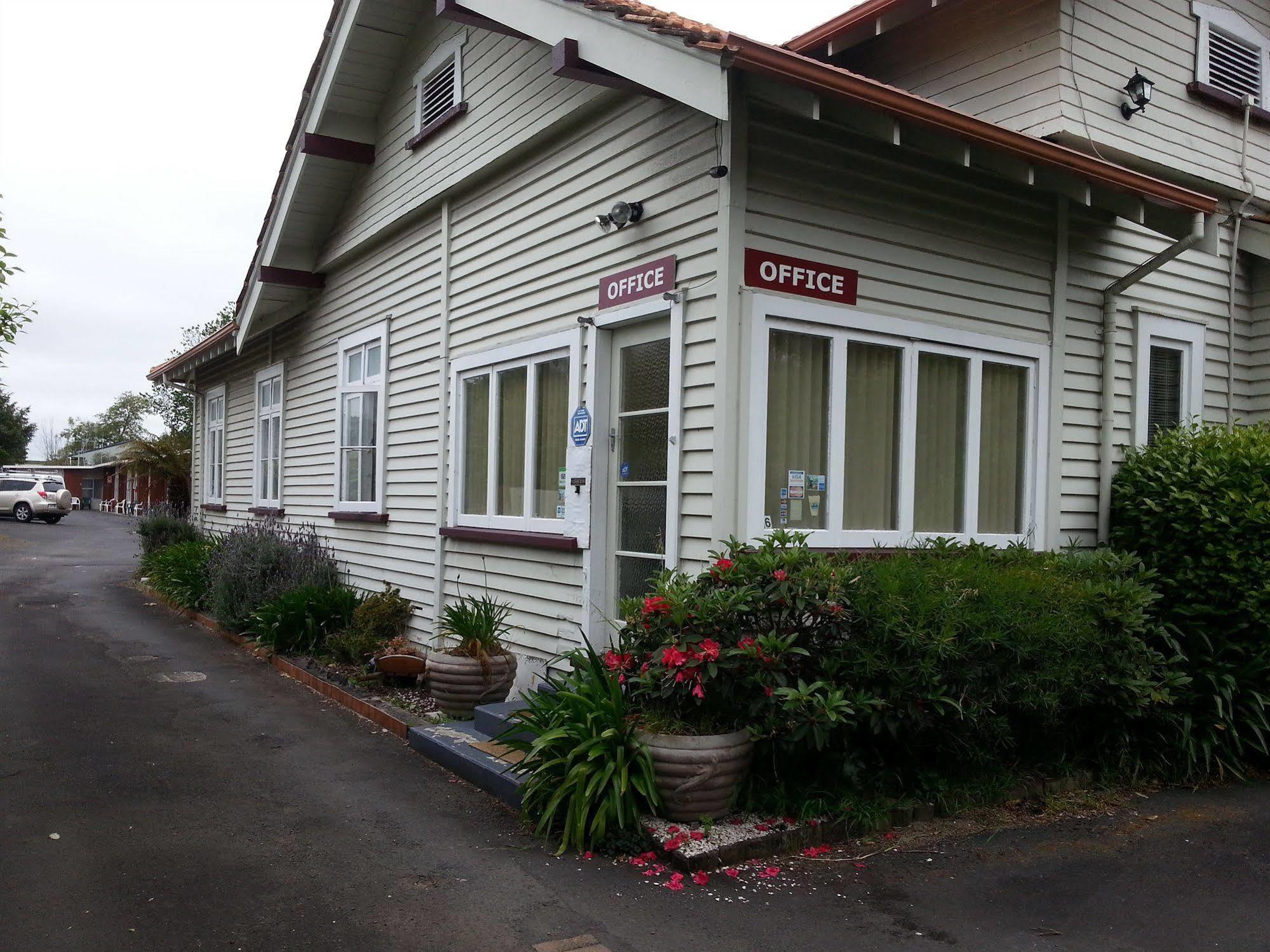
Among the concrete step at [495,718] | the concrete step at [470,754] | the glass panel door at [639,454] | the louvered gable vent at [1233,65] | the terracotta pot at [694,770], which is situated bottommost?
the concrete step at [470,754]

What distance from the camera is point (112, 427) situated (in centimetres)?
10175

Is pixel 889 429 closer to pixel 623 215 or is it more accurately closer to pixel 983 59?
pixel 623 215

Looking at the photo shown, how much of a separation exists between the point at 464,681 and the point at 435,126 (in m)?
5.10

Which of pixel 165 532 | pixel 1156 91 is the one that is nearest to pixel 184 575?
pixel 165 532

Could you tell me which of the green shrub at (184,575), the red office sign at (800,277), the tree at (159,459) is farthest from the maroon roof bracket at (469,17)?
the tree at (159,459)

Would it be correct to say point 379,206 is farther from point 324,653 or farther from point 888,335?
point 888,335

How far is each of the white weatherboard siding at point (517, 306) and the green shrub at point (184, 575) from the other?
1.92 metres

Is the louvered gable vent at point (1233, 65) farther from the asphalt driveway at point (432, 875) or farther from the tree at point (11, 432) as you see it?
the tree at point (11, 432)

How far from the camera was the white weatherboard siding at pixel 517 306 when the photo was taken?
6.23m

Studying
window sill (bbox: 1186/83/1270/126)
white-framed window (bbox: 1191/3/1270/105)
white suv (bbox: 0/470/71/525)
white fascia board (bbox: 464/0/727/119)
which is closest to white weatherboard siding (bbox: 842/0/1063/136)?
window sill (bbox: 1186/83/1270/126)

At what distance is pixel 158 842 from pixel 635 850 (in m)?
2.34

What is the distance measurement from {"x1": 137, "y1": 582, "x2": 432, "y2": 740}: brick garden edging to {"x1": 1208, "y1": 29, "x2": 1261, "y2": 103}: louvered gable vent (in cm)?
869

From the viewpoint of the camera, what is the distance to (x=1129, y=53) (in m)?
8.59

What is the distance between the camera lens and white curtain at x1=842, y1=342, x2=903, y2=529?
6.60m
